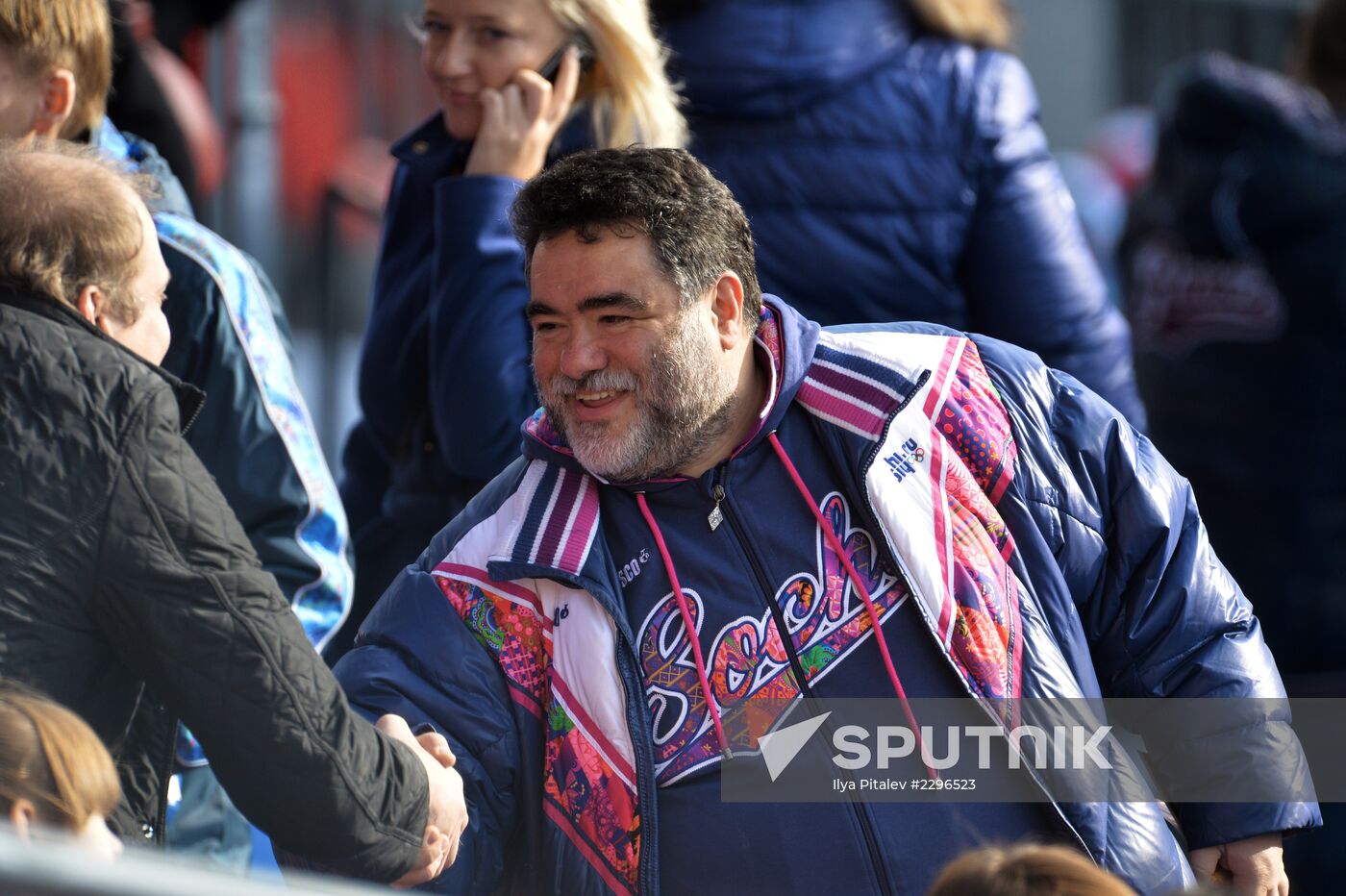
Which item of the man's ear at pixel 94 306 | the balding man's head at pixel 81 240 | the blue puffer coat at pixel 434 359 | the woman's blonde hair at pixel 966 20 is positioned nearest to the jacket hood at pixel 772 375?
the blue puffer coat at pixel 434 359

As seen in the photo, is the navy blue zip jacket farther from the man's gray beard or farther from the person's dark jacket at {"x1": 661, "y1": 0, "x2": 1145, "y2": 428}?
the person's dark jacket at {"x1": 661, "y1": 0, "x2": 1145, "y2": 428}

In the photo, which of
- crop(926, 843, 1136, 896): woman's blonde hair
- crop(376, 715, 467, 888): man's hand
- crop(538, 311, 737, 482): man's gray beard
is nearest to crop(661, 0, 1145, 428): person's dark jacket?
crop(538, 311, 737, 482): man's gray beard

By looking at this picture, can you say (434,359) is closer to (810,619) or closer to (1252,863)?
(810,619)

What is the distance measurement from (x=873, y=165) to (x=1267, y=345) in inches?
57.9

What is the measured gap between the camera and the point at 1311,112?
469cm

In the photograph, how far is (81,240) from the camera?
8.11ft

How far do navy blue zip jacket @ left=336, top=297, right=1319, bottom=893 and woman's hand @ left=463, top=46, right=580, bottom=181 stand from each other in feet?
2.28

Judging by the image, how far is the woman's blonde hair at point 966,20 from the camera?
3857mm

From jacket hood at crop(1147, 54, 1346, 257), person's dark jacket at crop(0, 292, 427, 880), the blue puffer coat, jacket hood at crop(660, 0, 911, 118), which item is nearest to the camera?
person's dark jacket at crop(0, 292, 427, 880)

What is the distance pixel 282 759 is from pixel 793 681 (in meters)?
0.76

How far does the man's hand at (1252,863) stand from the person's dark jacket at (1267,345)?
1866mm

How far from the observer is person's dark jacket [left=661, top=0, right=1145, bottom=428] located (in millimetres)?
3758
